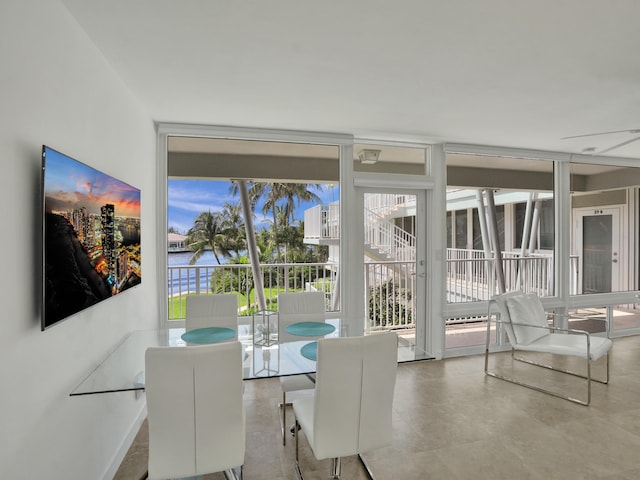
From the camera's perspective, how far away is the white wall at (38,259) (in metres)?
1.34

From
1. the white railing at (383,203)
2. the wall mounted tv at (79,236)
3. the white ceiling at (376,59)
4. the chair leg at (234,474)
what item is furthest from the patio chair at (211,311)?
the white railing at (383,203)

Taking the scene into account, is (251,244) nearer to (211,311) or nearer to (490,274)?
(211,311)

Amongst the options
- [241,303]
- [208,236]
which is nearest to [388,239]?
[241,303]

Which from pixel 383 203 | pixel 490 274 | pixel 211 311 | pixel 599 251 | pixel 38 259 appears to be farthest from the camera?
pixel 599 251

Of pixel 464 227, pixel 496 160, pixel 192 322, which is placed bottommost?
pixel 192 322

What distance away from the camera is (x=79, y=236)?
1.78 meters

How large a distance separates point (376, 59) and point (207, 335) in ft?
7.07

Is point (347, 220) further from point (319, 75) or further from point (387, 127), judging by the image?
point (319, 75)

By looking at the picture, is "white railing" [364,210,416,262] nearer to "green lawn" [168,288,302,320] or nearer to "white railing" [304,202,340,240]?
"white railing" [304,202,340,240]

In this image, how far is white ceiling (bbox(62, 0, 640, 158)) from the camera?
1.78 meters

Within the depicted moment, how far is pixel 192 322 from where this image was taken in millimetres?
3072

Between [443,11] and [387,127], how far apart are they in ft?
6.61

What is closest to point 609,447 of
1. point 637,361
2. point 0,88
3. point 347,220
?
point 637,361

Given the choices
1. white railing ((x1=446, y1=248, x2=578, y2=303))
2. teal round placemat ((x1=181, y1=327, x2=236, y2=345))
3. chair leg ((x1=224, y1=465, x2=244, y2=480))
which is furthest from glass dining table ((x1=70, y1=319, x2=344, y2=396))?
white railing ((x1=446, y1=248, x2=578, y2=303))
